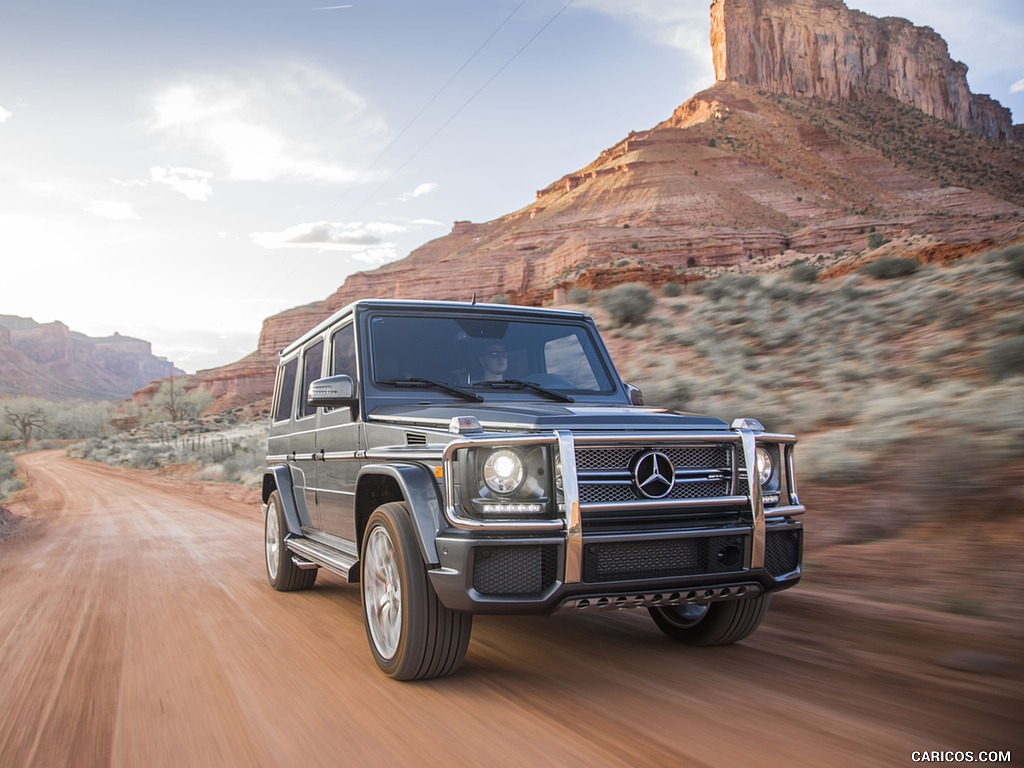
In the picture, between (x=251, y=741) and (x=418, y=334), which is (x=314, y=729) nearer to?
(x=251, y=741)

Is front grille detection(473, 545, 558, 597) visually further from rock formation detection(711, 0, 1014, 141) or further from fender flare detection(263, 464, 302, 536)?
rock formation detection(711, 0, 1014, 141)

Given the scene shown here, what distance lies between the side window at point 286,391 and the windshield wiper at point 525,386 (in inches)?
97.3

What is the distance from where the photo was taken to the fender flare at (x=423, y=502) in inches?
142

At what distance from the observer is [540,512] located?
3504mm

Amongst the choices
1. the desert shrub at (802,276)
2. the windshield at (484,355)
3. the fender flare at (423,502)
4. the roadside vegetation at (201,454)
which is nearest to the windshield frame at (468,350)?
the windshield at (484,355)

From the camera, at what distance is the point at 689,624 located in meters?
4.68

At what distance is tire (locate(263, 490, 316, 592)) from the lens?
21.3ft

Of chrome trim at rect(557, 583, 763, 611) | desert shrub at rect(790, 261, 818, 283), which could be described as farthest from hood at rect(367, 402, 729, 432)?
desert shrub at rect(790, 261, 818, 283)

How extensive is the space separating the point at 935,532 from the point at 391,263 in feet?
390

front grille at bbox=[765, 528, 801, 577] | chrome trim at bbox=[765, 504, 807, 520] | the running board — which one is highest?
chrome trim at bbox=[765, 504, 807, 520]

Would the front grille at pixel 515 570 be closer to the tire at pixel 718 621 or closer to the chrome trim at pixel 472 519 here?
the chrome trim at pixel 472 519

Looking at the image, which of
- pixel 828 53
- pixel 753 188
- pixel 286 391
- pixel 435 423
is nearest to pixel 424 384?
pixel 435 423

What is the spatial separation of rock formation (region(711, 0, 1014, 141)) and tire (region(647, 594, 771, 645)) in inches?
4871

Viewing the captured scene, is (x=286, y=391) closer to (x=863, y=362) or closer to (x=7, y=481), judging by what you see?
(x=863, y=362)
